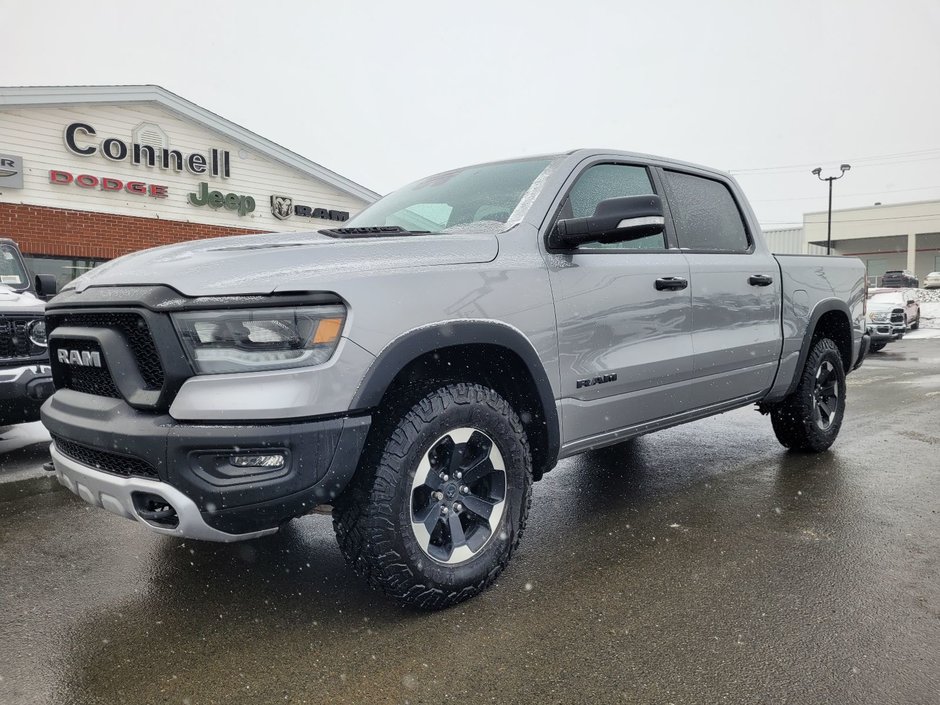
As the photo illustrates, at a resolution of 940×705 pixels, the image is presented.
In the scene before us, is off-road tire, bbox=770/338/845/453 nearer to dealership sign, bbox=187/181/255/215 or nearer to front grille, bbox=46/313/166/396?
front grille, bbox=46/313/166/396

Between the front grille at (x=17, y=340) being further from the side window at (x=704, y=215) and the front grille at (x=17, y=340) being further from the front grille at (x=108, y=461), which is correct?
the side window at (x=704, y=215)

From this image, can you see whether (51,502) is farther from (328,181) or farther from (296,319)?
(328,181)

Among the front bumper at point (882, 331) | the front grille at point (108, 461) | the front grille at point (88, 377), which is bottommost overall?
the front bumper at point (882, 331)

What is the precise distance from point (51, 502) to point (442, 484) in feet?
9.43

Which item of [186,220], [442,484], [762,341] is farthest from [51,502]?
[186,220]

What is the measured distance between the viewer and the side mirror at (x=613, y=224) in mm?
2859

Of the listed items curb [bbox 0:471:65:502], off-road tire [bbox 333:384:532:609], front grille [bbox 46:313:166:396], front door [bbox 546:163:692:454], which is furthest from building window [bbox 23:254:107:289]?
off-road tire [bbox 333:384:532:609]

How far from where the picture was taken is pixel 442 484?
8.81 feet

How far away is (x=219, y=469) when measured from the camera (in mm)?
2271

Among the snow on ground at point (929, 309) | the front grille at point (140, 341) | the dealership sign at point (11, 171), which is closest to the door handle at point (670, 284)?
the front grille at point (140, 341)

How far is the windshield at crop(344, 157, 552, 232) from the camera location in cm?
325

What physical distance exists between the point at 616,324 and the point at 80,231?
45.1ft

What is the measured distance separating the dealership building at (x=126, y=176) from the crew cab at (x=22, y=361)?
9555mm

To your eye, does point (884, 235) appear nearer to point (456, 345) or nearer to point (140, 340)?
point (456, 345)
